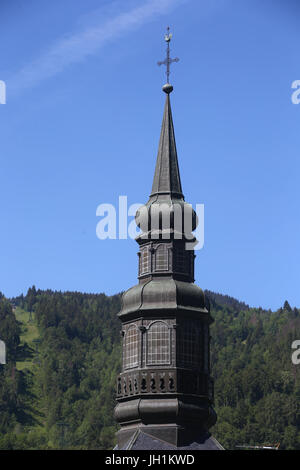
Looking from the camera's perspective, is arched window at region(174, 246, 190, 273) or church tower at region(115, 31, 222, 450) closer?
church tower at region(115, 31, 222, 450)

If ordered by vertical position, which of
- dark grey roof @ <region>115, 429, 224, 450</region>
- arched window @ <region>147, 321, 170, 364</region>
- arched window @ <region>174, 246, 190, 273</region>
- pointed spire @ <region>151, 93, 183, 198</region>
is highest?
pointed spire @ <region>151, 93, 183, 198</region>

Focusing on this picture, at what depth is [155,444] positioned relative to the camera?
6462 cm

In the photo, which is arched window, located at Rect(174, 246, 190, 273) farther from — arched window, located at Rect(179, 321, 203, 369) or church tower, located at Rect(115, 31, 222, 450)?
arched window, located at Rect(179, 321, 203, 369)

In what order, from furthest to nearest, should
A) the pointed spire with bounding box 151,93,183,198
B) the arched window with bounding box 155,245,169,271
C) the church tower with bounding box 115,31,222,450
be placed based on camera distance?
the pointed spire with bounding box 151,93,183,198, the arched window with bounding box 155,245,169,271, the church tower with bounding box 115,31,222,450

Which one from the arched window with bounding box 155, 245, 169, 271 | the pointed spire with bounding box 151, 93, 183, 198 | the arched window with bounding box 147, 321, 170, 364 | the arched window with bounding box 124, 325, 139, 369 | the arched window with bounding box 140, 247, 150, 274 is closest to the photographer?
the arched window with bounding box 147, 321, 170, 364

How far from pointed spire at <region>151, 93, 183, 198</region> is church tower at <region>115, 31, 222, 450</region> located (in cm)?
45

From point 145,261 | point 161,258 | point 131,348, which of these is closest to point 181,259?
point 161,258

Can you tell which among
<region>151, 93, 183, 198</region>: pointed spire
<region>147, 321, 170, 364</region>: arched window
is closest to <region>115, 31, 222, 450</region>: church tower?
Result: <region>147, 321, 170, 364</region>: arched window

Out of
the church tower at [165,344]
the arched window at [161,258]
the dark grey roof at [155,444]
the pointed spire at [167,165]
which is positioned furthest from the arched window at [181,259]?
the dark grey roof at [155,444]

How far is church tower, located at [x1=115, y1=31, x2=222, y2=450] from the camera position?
214ft

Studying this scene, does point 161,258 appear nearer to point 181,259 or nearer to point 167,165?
point 181,259
